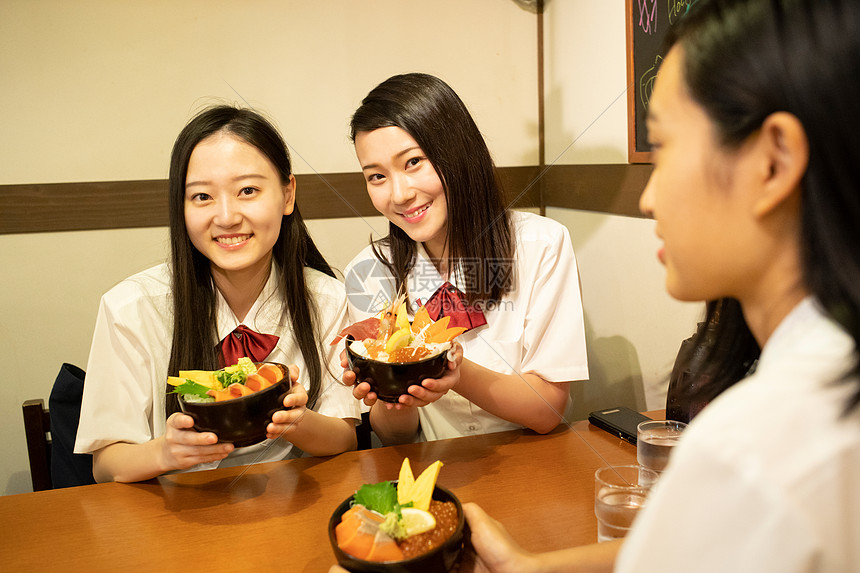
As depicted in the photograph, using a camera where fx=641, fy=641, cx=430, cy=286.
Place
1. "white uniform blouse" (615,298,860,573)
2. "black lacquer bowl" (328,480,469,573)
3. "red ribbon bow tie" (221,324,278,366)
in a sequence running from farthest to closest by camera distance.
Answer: "red ribbon bow tie" (221,324,278,366)
"black lacquer bowl" (328,480,469,573)
"white uniform blouse" (615,298,860,573)

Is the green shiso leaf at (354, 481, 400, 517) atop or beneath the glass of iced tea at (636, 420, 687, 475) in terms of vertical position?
atop

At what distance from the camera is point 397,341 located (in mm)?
1216

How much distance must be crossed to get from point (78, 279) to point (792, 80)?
2.73 m

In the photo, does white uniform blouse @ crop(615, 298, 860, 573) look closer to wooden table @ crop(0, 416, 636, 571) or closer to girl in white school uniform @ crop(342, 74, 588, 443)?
wooden table @ crop(0, 416, 636, 571)

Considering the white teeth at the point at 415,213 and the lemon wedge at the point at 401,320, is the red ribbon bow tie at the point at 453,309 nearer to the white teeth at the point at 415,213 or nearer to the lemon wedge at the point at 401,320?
the white teeth at the point at 415,213

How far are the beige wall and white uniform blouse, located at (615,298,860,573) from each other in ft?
6.01

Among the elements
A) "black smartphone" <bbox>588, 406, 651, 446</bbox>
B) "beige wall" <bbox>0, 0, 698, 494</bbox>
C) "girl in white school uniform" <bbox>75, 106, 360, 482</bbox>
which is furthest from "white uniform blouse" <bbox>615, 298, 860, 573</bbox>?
"beige wall" <bbox>0, 0, 698, 494</bbox>

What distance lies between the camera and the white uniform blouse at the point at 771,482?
1.48ft

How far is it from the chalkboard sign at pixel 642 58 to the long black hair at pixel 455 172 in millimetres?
549

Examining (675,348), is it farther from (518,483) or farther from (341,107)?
(341,107)

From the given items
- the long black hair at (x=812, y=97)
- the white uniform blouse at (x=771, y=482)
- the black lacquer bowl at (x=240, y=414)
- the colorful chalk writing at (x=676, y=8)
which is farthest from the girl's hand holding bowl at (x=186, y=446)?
the colorful chalk writing at (x=676, y=8)

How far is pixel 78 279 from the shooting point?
103 inches

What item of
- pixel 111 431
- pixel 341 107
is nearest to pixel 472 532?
pixel 111 431

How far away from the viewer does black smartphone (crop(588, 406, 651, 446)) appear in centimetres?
131
